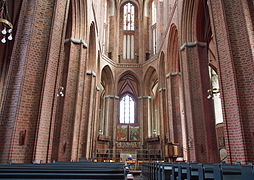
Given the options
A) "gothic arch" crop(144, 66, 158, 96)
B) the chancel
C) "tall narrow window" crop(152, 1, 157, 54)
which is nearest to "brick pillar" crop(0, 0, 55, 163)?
the chancel

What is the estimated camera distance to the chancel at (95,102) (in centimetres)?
566

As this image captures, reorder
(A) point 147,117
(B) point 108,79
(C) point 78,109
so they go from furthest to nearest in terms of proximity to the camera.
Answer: (B) point 108,79
(A) point 147,117
(C) point 78,109

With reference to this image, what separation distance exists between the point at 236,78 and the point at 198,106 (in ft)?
15.3

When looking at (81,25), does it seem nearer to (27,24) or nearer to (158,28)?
(27,24)

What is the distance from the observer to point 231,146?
256 inches

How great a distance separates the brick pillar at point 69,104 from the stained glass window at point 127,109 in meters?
17.8

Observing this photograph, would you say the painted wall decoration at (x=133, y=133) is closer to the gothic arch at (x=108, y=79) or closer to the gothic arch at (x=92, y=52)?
the gothic arch at (x=108, y=79)

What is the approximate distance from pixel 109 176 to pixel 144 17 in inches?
1017

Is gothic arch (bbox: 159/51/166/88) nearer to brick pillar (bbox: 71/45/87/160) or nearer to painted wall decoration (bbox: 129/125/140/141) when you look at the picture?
painted wall decoration (bbox: 129/125/140/141)

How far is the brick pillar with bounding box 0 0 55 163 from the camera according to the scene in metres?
5.75

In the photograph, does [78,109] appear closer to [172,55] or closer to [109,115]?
[172,55]

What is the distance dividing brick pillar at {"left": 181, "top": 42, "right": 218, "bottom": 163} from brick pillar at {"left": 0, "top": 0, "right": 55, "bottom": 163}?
25.0ft

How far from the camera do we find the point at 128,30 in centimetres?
2622

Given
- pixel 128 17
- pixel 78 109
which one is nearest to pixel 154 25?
pixel 128 17
